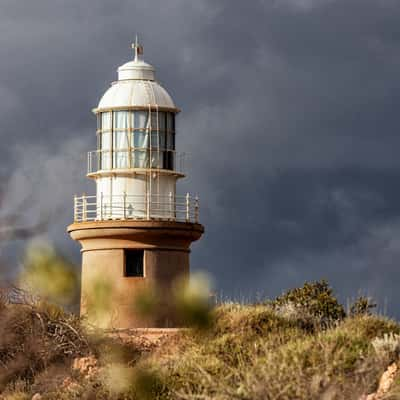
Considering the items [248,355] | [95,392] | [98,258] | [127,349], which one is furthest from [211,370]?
[98,258]

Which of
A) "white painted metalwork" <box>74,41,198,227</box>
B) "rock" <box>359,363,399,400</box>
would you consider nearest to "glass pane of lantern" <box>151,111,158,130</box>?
"white painted metalwork" <box>74,41,198,227</box>

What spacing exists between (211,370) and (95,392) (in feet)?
9.09

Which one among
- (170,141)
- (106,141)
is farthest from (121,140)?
(170,141)

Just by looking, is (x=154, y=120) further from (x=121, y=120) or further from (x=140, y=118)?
(x=121, y=120)

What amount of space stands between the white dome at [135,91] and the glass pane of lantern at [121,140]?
69 centimetres

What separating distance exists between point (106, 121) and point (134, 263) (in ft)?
12.3

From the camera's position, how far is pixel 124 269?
33.3 m

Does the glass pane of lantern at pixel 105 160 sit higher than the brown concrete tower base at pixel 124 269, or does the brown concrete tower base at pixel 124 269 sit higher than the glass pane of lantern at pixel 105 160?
the glass pane of lantern at pixel 105 160

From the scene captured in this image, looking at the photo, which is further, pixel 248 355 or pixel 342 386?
pixel 248 355

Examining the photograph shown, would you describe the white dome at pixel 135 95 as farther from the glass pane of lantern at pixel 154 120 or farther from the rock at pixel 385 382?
the rock at pixel 385 382

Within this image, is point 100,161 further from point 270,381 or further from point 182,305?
point 270,381

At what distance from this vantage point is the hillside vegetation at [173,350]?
83.6 feet

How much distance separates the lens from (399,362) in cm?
2547

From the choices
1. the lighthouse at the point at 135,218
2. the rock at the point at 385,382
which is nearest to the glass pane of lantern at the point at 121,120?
the lighthouse at the point at 135,218
